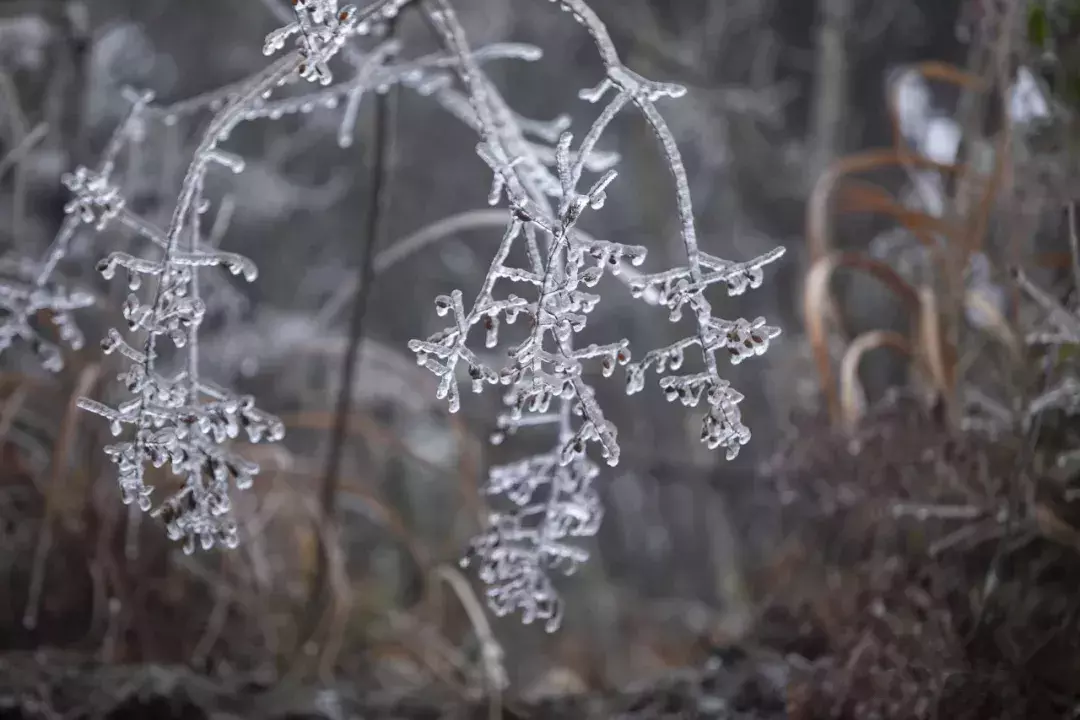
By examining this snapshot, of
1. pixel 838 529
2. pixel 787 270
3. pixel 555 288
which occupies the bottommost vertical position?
pixel 838 529

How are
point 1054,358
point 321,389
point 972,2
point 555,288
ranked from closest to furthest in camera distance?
point 555,288
point 1054,358
point 972,2
point 321,389

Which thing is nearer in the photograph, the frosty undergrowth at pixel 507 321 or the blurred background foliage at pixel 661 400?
the frosty undergrowth at pixel 507 321

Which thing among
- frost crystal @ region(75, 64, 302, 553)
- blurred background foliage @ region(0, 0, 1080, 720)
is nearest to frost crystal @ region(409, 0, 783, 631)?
frost crystal @ region(75, 64, 302, 553)

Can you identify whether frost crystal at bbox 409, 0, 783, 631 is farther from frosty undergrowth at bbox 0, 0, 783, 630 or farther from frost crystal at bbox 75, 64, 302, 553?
frost crystal at bbox 75, 64, 302, 553

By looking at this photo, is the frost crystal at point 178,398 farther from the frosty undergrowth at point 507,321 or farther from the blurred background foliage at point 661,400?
the blurred background foliage at point 661,400

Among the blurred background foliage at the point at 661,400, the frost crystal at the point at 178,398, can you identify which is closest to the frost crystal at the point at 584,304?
the frost crystal at the point at 178,398

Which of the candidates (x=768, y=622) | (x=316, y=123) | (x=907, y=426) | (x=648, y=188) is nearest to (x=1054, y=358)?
(x=907, y=426)

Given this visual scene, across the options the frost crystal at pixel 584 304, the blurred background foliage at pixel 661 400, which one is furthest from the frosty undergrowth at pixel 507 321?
the blurred background foliage at pixel 661 400

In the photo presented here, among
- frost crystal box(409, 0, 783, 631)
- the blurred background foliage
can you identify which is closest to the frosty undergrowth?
frost crystal box(409, 0, 783, 631)

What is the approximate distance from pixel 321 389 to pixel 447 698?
0.33m

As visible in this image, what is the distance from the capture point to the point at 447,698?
0.62m

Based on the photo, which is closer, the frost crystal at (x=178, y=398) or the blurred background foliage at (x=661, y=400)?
the frost crystal at (x=178, y=398)

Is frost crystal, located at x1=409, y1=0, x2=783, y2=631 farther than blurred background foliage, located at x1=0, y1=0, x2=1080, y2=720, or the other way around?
blurred background foliage, located at x1=0, y1=0, x2=1080, y2=720

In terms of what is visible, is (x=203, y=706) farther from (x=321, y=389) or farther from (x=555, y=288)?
(x=555, y=288)
